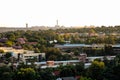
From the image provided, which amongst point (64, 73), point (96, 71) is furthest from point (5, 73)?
point (96, 71)

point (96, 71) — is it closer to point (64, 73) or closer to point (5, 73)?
point (64, 73)

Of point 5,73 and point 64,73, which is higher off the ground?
point 5,73

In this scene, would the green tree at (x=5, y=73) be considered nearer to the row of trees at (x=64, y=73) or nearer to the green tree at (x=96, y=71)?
the row of trees at (x=64, y=73)

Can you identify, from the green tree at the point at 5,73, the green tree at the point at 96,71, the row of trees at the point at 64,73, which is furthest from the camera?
the green tree at the point at 96,71

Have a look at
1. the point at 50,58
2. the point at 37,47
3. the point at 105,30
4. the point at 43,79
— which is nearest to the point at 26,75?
the point at 43,79

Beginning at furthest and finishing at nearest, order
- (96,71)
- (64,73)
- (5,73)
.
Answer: (64,73), (96,71), (5,73)

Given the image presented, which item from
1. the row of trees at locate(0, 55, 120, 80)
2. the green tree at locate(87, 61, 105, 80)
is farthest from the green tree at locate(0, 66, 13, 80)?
the green tree at locate(87, 61, 105, 80)

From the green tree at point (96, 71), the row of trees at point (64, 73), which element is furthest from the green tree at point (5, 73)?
the green tree at point (96, 71)

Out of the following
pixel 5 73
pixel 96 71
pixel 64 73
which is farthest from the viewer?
pixel 64 73

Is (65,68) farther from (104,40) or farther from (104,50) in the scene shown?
(104,40)

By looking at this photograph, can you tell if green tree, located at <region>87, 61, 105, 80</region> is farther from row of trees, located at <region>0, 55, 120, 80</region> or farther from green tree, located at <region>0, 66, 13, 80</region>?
green tree, located at <region>0, 66, 13, 80</region>

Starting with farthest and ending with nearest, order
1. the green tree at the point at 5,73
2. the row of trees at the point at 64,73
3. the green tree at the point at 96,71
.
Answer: the green tree at the point at 96,71 → the row of trees at the point at 64,73 → the green tree at the point at 5,73

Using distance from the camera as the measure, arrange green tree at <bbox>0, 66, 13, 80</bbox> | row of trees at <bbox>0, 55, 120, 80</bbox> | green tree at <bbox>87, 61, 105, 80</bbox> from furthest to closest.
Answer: green tree at <bbox>87, 61, 105, 80</bbox> → row of trees at <bbox>0, 55, 120, 80</bbox> → green tree at <bbox>0, 66, 13, 80</bbox>
